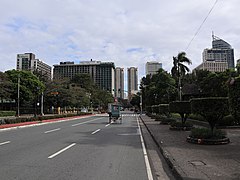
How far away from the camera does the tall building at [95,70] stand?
403 ft

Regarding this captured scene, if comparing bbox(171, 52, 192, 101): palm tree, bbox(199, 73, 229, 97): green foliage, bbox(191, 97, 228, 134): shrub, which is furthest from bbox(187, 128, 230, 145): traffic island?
bbox(199, 73, 229, 97): green foliage

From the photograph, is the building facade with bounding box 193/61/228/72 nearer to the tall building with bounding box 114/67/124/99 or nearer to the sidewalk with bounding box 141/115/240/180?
the sidewalk with bounding box 141/115/240/180

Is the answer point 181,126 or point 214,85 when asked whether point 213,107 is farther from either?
point 214,85

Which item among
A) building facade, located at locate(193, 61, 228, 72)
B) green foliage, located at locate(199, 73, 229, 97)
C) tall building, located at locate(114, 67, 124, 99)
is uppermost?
tall building, located at locate(114, 67, 124, 99)

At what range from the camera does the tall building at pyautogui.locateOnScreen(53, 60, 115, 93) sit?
403ft

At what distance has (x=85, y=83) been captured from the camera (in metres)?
97.7

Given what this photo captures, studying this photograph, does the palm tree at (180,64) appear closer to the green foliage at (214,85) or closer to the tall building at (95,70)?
the green foliage at (214,85)

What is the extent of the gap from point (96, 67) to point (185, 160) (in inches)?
4810

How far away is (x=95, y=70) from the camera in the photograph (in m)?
129

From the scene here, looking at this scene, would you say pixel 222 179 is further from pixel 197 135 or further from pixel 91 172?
pixel 197 135

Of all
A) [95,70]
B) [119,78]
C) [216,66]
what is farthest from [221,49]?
[119,78]

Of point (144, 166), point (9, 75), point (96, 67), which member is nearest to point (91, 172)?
point (144, 166)

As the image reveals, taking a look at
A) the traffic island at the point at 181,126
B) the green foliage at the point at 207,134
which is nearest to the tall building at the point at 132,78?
the traffic island at the point at 181,126

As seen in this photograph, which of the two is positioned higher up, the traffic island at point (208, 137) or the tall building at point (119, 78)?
the tall building at point (119, 78)
